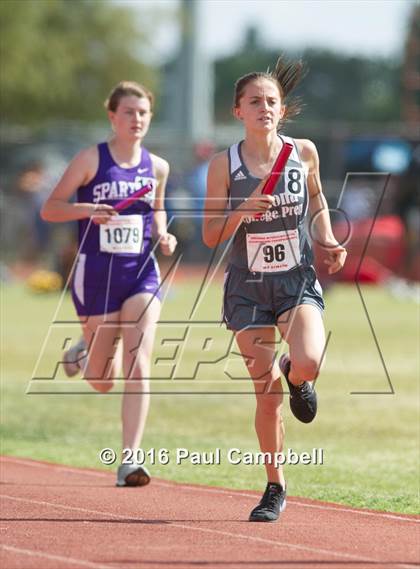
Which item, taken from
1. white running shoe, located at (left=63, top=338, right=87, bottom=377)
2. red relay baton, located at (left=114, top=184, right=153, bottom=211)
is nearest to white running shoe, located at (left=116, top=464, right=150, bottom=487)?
white running shoe, located at (left=63, top=338, right=87, bottom=377)

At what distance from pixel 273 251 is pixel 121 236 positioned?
1.93 metres

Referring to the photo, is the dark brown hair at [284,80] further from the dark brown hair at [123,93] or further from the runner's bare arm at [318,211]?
the dark brown hair at [123,93]

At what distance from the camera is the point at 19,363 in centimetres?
1658

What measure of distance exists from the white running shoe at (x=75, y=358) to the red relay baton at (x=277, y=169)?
3.05m

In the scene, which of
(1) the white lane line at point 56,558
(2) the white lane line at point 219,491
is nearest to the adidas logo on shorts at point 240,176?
(2) the white lane line at point 219,491

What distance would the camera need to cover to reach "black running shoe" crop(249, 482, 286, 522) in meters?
7.78

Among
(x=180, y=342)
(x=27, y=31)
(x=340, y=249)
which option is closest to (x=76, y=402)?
(x=180, y=342)

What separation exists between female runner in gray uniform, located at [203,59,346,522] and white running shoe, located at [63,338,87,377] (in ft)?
8.67

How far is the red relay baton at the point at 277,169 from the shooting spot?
25.2 feet

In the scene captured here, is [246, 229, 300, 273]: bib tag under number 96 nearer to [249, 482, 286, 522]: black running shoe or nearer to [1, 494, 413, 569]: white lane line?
[249, 482, 286, 522]: black running shoe

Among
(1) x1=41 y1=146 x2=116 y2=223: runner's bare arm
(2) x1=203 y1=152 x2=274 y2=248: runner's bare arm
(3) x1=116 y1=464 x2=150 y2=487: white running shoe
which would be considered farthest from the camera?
(1) x1=41 y1=146 x2=116 y2=223: runner's bare arm

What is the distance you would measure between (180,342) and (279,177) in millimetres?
10366

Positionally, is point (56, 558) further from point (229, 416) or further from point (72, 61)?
point (72, 61)

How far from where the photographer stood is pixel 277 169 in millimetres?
7758
